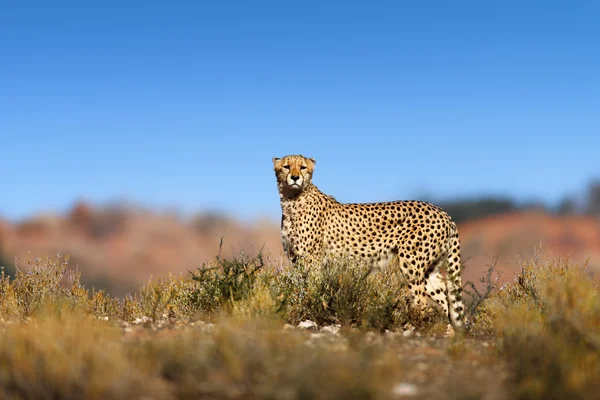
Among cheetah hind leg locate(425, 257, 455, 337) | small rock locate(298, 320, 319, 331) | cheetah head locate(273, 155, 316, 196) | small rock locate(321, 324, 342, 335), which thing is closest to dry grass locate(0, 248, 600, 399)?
small rock locate(321, 324, 342, 335)

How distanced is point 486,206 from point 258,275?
92.9ft

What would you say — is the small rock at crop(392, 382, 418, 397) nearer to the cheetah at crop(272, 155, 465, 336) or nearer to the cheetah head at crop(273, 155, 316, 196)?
the cheetah at crop(272, 155, 465, 336)

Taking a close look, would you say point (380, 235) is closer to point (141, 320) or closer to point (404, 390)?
point (141, 320)

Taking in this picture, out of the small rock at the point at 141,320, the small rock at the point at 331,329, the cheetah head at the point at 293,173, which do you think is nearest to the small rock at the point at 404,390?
the small rock at the point at 331,329

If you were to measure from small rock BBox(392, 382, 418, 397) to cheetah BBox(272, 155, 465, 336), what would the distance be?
12.5 feet

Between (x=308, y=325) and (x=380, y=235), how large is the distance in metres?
1.69

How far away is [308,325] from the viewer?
6.54m

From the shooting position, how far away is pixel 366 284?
275 inches

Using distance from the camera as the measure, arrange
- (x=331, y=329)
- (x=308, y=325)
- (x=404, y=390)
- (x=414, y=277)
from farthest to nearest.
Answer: (x=414, y=277)
(x=308, y=325)
(x=331, y=329)
(x=404, y=390)

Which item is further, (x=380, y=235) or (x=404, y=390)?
(x=380, y=235)

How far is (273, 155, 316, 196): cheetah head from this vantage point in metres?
7.75

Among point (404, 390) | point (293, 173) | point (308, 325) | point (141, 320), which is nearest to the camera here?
point (404, 390)

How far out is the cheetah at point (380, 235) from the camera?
7.64 m

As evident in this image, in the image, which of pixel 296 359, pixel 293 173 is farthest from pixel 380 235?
pixel 296 359
